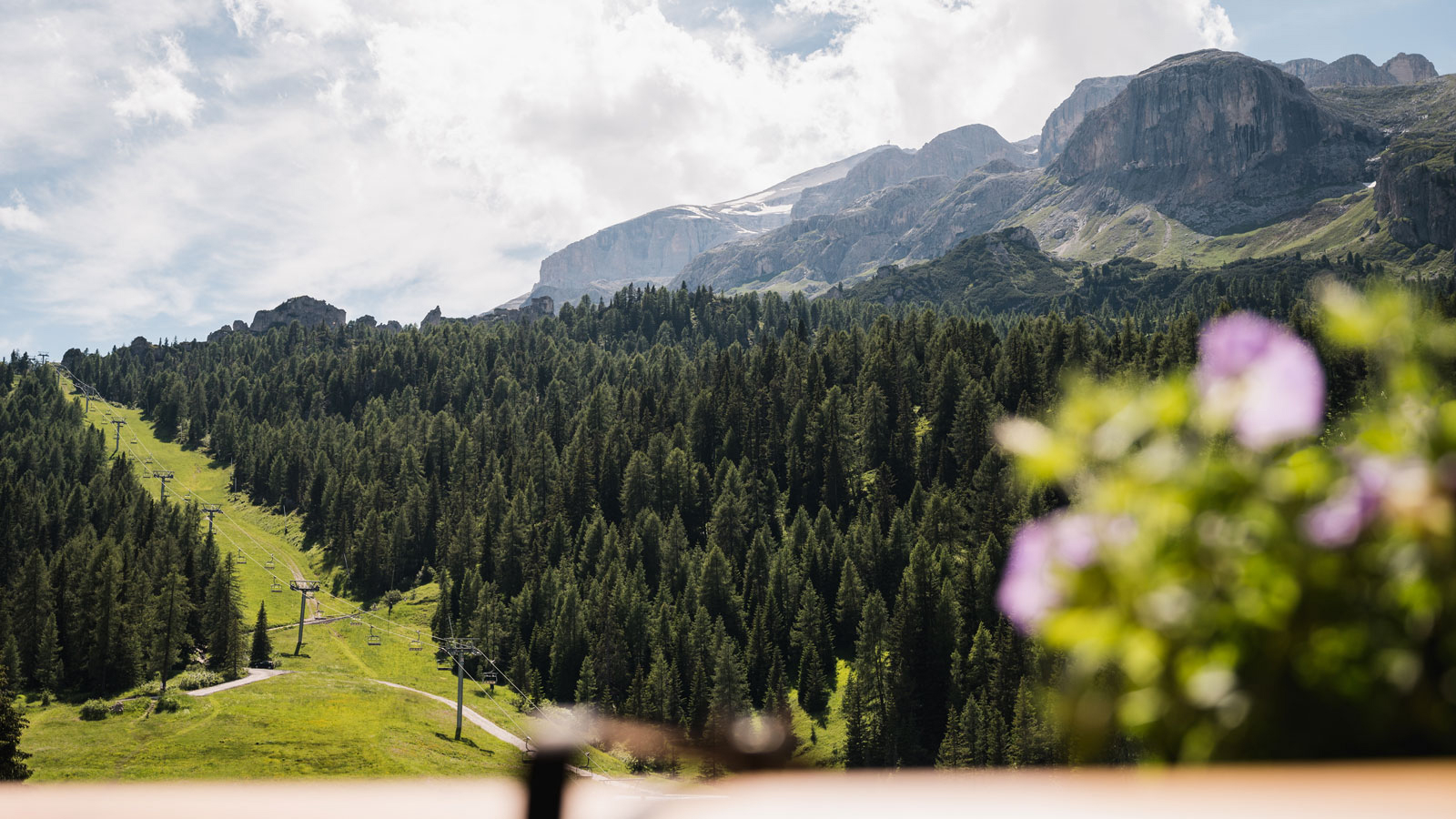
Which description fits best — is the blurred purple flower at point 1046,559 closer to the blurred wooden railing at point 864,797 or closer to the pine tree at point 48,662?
the blurred wooden railing at point 864,797

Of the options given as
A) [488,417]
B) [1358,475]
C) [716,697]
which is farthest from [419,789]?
[488,417]

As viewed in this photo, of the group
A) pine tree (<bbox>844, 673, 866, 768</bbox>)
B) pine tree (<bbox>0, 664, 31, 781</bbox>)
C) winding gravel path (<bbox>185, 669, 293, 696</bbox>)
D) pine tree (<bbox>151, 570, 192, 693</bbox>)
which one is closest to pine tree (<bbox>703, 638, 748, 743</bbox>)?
pine tree (<bbox>844, 673, 866, 768</bbox>)

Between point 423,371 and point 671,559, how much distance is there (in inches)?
4382

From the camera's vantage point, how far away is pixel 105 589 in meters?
85.8

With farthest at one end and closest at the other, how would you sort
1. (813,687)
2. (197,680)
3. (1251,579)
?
(813,687) < (197,680) < (1251,579)

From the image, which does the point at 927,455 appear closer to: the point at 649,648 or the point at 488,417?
the point at 649,648

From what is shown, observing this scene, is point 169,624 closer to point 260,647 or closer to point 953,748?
point 260,647

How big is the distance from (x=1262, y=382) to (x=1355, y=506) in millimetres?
226

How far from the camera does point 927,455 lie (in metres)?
116

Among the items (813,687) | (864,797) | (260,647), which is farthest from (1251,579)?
(260,647)

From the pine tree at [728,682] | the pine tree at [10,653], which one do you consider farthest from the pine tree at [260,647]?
the pine tree at [728,682]

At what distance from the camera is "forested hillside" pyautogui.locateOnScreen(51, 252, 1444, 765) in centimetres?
7956

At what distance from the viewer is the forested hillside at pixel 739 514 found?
79.6m

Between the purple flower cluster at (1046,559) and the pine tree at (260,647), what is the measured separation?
102 meters
